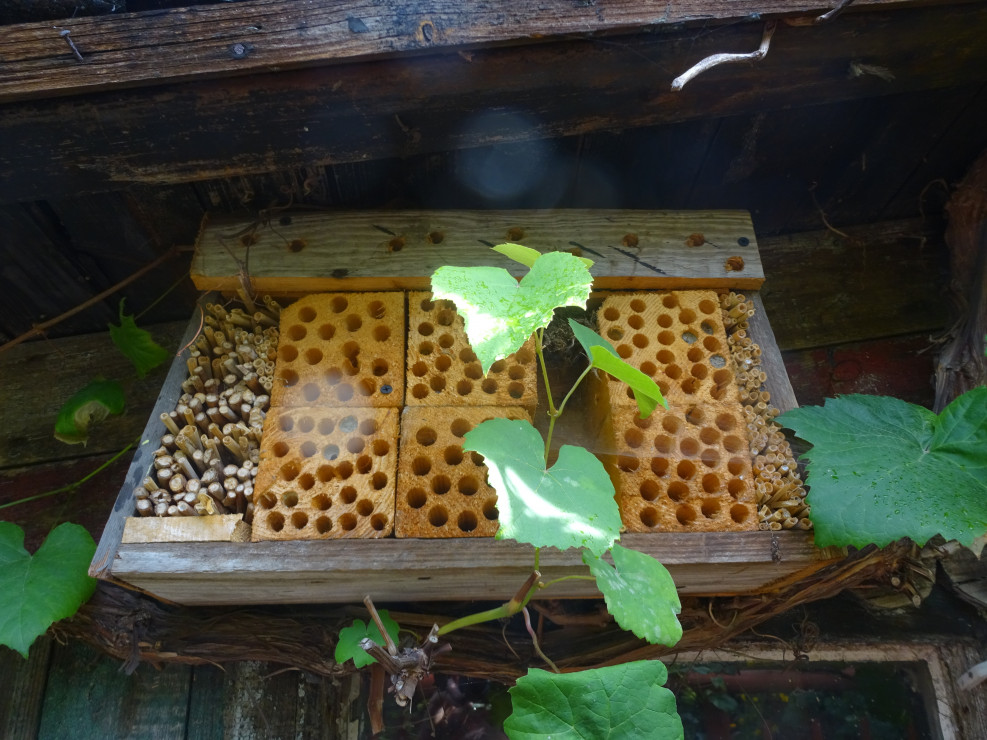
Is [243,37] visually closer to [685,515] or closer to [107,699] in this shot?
[685,515]

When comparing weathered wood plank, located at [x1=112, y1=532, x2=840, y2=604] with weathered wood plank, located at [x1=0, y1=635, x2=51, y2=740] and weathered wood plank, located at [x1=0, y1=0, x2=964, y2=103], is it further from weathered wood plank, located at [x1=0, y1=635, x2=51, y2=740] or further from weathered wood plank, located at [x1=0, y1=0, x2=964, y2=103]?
weathered wood plank, located at [x1=0, y1=0, x2=964, y2=103]

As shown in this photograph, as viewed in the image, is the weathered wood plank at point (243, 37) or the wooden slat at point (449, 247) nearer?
the weathered wood plank at point (243, 37)

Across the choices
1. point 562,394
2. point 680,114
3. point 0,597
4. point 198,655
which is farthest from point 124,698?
point 680,114

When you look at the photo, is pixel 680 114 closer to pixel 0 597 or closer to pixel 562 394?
pixel 562 394

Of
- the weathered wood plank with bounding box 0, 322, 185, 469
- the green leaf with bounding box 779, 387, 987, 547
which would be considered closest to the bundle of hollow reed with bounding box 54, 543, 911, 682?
the green leaf with bounding box 779, 387, 987, 547

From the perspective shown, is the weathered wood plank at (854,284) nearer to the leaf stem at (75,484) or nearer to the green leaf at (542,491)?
the green leaf at (542,491)

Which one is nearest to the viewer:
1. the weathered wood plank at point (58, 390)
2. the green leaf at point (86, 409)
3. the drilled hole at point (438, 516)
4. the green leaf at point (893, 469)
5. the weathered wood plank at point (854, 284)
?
the green leaf at point (893, 469)

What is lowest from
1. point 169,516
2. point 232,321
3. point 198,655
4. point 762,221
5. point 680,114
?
point 198,655

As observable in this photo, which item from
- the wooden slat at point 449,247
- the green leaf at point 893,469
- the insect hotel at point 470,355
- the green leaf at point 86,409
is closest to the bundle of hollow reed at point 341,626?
the insect hotel at point 470,355
